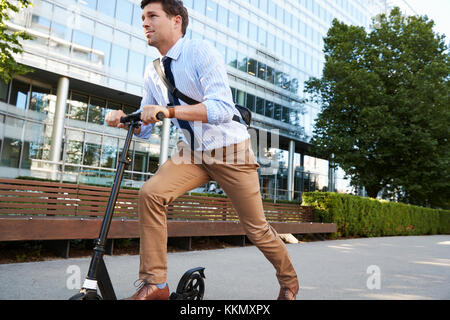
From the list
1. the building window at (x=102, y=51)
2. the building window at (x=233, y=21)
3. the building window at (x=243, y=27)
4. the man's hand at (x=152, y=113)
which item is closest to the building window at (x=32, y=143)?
the building window at (x=102, y=51)

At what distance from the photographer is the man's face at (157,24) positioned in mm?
2615

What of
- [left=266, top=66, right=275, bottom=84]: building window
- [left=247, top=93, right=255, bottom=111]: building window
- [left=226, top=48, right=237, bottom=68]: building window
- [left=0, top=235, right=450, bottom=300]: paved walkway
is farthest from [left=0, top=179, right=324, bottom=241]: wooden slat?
[left=266, top=66, right=275, bottom=84]: building window

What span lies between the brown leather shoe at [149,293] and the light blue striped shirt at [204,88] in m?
1.02

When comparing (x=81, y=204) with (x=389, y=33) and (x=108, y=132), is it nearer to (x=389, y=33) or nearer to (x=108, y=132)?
(x=108, y=132)

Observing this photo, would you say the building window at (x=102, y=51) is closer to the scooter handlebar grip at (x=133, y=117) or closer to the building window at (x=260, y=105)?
the building window at (x=260, y=105)

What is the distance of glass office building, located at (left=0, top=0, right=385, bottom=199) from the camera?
18.8m

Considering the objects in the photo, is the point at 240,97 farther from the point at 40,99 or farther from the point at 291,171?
the point at 40,99

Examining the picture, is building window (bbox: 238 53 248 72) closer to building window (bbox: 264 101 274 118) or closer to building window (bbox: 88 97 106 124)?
building window (bbox: 264 101 274 118)

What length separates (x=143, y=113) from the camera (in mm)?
2250

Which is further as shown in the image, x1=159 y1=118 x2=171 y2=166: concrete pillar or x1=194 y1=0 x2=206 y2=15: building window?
x1=194 y1=0 x2=206 y2=15: building window

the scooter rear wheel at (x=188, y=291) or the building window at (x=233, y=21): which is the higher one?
the building window at (x=233, y=21)

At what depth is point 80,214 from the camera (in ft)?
20.8

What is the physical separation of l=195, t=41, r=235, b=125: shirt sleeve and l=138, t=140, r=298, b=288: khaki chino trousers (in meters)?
0.47

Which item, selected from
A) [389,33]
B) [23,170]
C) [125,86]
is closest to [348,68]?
[389,33]
